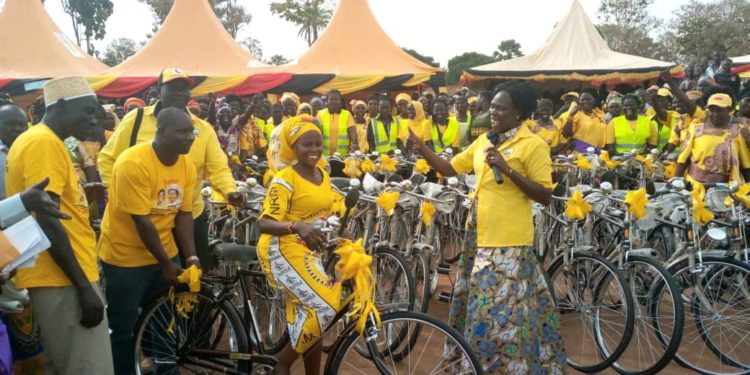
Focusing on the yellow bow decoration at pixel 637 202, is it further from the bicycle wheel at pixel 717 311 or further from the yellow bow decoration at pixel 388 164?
the yellow bow decoration at pixel 388 164

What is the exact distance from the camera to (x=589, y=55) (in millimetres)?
20328

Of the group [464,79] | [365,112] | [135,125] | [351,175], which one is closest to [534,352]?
[135,125]

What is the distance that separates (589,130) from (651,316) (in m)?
4.92

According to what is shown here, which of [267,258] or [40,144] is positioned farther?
[267,258]

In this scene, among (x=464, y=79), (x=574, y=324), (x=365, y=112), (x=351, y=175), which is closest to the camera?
(x=574, y=324)

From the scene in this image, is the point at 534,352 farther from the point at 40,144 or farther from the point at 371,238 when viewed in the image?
the point at 40,144

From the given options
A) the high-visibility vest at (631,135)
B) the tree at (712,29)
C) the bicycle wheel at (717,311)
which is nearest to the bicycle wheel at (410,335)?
the bicycle wheel at (717,311)

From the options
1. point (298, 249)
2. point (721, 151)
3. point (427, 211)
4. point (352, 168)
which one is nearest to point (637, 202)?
point (427, 211)

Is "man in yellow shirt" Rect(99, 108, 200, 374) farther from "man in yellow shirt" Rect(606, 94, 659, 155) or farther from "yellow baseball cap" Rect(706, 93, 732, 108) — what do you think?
"man in yellow shirt" Rect(606, 94, 659, 155)

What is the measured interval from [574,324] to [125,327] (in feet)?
11.3

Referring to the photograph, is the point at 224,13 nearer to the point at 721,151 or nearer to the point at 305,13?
the point at 305,13

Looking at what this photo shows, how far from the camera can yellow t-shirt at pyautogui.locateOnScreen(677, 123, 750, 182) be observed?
5277mm

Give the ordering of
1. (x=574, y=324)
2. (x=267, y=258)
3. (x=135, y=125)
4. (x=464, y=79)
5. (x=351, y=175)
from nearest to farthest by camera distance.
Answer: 1. (x=267, y=258)
2. (x=135, y=125)
3. (x=574, y=324)
4. (x=351, y=175)
5. (x=464, y=79)

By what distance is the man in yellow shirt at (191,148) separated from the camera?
4.16 meters
